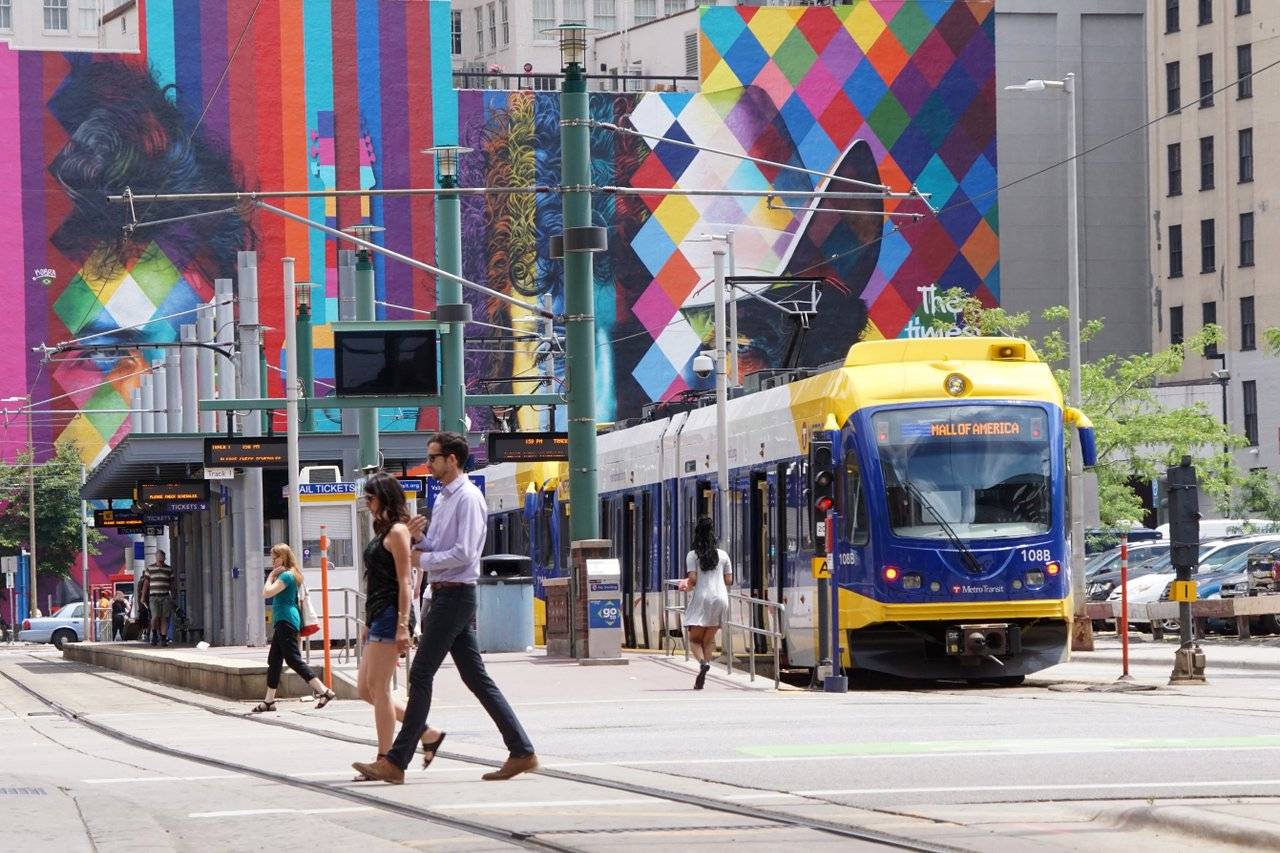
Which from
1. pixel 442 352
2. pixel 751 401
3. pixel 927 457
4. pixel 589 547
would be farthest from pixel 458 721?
pixel 442 352

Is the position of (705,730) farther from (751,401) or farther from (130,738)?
(751,401)

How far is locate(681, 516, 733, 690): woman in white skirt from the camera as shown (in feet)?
82.4

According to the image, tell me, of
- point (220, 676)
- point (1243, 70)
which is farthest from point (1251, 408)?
point (220, 676)

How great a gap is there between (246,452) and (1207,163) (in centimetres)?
5808

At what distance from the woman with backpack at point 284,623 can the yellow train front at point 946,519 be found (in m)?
5.13

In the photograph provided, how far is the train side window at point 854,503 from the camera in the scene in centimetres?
2453

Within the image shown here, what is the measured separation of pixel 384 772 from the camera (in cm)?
1280

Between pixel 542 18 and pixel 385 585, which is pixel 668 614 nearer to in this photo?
pixel 385 585

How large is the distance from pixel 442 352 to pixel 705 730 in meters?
18.6

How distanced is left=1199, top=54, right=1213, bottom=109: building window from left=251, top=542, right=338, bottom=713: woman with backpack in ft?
232

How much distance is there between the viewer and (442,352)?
1375 inches

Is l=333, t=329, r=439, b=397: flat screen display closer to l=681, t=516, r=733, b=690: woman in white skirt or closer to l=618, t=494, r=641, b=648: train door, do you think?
l=618, t=494, r=641, b=648: train door

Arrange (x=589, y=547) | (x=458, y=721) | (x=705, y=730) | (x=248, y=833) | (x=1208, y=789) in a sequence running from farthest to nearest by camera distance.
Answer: (x=589, y=547) → (x=458, y=721) → (x=705, y=730) → (x=1208, y=789) → (x=248, y=833)

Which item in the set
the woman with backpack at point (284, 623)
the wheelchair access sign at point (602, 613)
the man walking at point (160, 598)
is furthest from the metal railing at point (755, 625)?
the man walking at point (160, 598)
